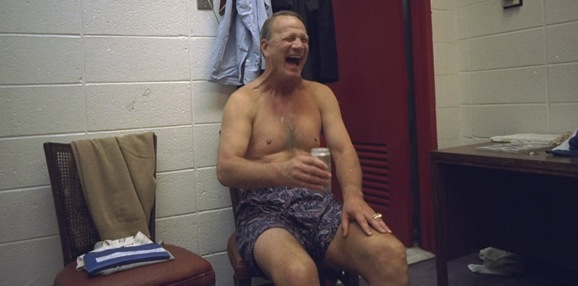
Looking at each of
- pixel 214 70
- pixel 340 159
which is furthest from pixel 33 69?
pixel 340 159

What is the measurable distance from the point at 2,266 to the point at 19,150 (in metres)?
0.47

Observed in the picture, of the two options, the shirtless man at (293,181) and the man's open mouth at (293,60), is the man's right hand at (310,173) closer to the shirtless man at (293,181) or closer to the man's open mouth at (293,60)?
the shirtless man at (293,181)

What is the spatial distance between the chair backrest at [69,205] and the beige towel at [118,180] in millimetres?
46

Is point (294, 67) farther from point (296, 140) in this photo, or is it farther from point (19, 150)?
point (19, 150)

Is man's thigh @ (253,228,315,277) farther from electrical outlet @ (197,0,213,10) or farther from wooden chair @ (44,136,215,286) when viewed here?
electrical outlet @ (197,0,213,10)

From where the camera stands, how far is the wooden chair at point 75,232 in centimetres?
156

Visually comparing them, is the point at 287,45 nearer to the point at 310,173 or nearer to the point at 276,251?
the point at 310,173

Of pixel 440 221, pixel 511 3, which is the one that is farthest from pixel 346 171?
pixel 511 3

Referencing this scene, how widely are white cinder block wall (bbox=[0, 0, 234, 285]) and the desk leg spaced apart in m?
1.00

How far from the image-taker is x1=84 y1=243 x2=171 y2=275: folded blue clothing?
1.53m

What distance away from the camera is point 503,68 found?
2531 millimetres

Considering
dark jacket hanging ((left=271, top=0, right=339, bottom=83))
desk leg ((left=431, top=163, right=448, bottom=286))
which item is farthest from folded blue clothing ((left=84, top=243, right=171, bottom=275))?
desk leg ((left=431, top=163, right=448, bottom=286))

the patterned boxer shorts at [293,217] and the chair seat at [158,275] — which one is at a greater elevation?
the patterned boxer shorts at [293,217]

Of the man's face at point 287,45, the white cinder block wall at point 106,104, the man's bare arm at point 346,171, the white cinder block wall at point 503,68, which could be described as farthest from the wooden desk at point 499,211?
the white cinder block wall at point 106,104
